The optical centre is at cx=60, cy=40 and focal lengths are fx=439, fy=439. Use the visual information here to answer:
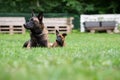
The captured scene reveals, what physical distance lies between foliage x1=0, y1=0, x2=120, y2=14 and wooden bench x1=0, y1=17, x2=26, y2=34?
7.91 m

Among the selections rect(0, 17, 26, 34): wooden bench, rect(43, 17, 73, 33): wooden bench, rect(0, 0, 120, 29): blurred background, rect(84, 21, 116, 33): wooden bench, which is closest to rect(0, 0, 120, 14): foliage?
rect(0, 0, 120, 29): blurred background

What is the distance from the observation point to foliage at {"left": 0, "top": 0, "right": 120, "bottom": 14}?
39625 millimetres

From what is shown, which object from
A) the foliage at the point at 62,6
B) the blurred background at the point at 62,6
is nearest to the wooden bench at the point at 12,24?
the blurred background at the point at 62,6

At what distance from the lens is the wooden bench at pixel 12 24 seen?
31906 millimetres

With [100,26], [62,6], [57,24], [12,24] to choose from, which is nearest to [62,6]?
[62,6]

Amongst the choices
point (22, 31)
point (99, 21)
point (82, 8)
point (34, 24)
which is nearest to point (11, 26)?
point (22, 31)

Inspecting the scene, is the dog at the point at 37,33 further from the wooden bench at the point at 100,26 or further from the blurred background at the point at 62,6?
the blurred background at the point at 62,6

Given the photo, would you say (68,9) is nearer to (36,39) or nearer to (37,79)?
(36,39)

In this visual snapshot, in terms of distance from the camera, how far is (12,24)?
32.1 metres

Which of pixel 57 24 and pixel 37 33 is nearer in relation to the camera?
pixel 37 33

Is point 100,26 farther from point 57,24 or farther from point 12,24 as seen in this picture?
point 12,24

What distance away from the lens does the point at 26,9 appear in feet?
133

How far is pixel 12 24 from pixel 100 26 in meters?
6.73

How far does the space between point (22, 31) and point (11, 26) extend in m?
0.88
